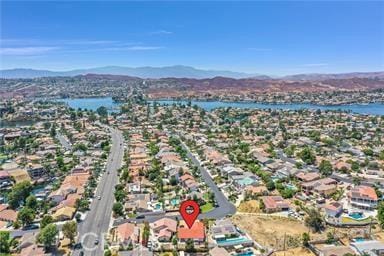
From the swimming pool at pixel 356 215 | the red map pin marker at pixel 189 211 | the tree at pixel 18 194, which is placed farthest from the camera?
the tree at pixel 18 194

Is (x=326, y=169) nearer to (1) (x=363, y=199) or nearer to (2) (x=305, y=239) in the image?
(1) (x=363, y=199)

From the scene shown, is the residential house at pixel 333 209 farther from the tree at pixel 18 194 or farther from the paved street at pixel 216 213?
the tree at pixel 18 194

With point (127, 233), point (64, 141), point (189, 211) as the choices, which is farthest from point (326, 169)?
point (64, 141)

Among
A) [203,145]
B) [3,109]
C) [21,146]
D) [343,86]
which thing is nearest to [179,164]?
[203,145]

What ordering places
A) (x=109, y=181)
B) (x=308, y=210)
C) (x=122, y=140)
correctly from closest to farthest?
1. (x=308, y=210)
2. (x=109, y=181)
3. (x=122, y=140)

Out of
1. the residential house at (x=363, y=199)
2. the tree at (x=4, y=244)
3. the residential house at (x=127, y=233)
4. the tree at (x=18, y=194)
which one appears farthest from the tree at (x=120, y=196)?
the residential house at (x=363, y=199)

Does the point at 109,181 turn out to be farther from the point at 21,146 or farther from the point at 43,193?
the point at 21,146
